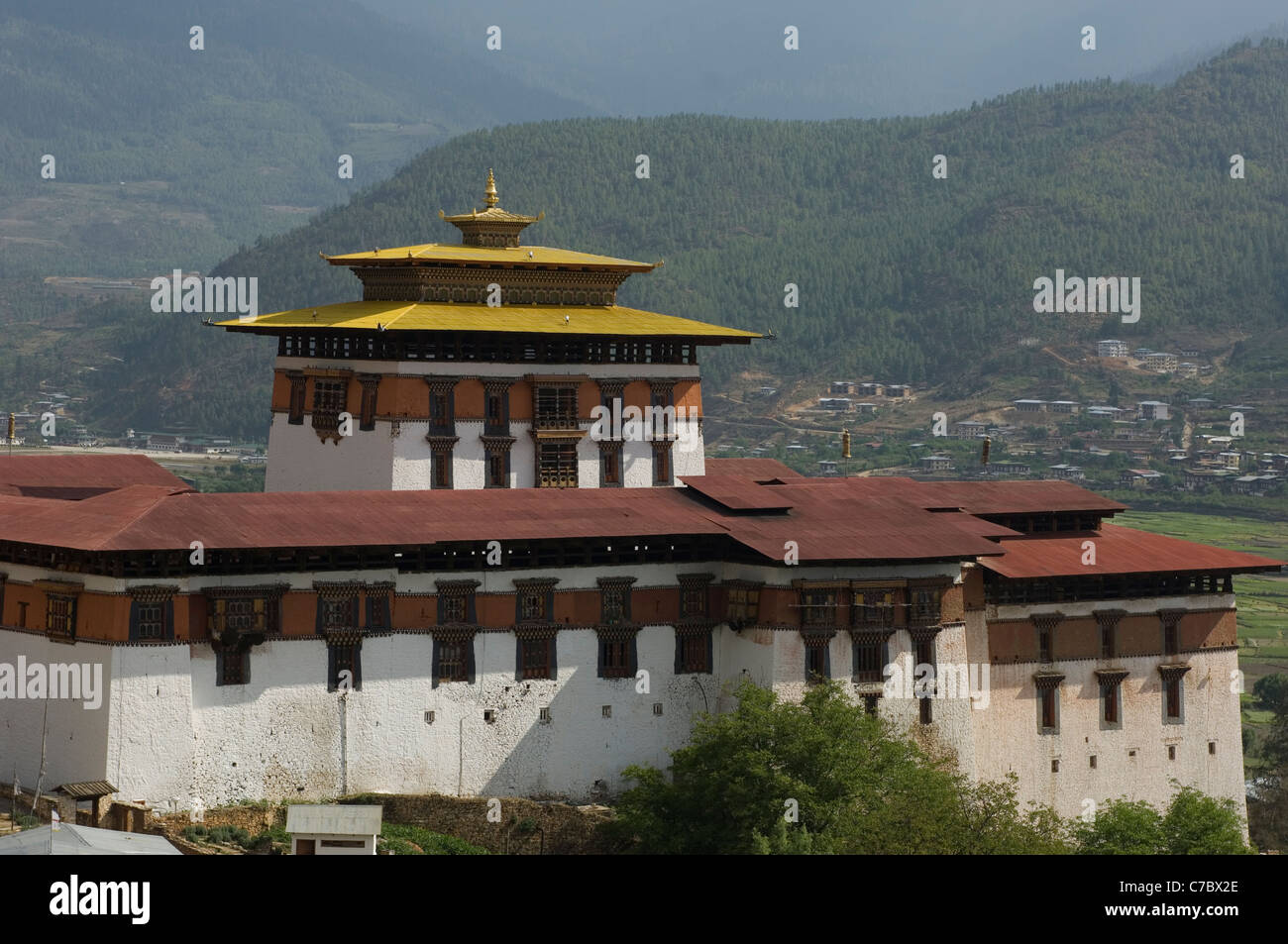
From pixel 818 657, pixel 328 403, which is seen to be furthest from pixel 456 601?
pixel 328 403

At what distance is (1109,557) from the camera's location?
74.6 metres

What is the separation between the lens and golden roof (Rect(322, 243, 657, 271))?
78250mm

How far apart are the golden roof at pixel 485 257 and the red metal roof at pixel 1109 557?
15.1 meters

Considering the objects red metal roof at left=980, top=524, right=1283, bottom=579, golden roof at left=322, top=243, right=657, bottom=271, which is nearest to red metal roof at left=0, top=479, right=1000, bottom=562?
red metal roof at left=980, top=524, right=1283, bottom=579

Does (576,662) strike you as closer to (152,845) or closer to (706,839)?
(706,839)

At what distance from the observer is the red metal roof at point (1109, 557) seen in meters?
72.2

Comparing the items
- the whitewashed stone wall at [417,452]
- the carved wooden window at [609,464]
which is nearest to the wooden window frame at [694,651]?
the whitewashed stone wall at [417,452]

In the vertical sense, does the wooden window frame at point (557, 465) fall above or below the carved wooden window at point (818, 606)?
above

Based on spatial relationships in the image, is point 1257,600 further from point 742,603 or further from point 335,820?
point 335,820

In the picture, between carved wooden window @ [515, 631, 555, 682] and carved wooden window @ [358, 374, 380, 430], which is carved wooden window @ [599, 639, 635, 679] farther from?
carved wooden window @ [358, 374, 380, 430]

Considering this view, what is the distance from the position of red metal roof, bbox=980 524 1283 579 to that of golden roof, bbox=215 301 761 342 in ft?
38.1

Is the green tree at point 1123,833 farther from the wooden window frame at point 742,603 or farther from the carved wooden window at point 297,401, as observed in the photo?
the carved wooden window at point 297,401
